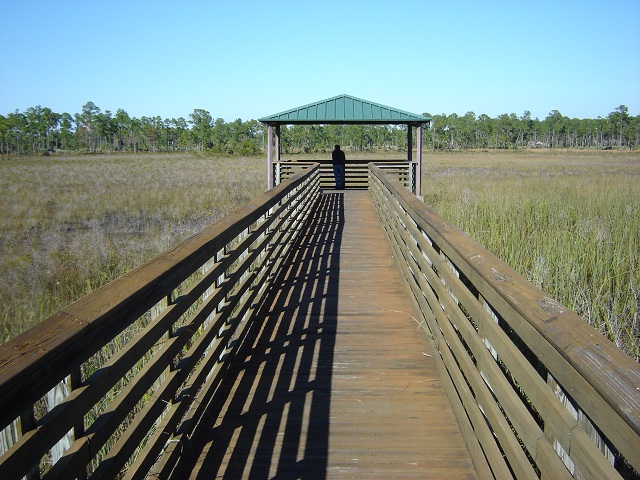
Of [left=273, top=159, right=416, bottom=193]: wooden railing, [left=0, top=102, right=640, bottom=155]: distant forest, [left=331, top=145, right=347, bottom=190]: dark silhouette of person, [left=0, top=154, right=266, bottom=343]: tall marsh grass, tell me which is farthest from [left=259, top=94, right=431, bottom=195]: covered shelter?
[left=0, top=102, right=640, bottom=155]: distant forest

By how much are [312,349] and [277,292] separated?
6.41ft

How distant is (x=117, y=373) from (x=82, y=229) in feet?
49.2

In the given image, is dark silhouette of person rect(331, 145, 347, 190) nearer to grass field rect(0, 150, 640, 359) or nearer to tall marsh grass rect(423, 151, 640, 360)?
grass field rect(0, 150, 640, 359)

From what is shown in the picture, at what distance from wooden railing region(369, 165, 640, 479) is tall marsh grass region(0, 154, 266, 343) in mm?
4929

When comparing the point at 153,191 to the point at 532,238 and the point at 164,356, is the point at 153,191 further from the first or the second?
the point at 164,356

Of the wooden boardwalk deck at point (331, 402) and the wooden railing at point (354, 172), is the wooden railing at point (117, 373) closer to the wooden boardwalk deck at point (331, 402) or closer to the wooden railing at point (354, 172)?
the wooden boardwalk deck at point (331, 402)

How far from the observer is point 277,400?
393 cm

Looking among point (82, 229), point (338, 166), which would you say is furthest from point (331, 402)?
point (338, 166)

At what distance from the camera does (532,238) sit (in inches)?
380

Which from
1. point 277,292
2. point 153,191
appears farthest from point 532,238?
point 153,191

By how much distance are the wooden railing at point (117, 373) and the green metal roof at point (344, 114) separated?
47.3ft

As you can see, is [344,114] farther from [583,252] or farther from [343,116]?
[583,252]

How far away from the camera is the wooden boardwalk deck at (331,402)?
10.3 ft

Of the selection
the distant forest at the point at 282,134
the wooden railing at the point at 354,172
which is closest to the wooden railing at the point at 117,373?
the wooden railing at the point at 354,172
